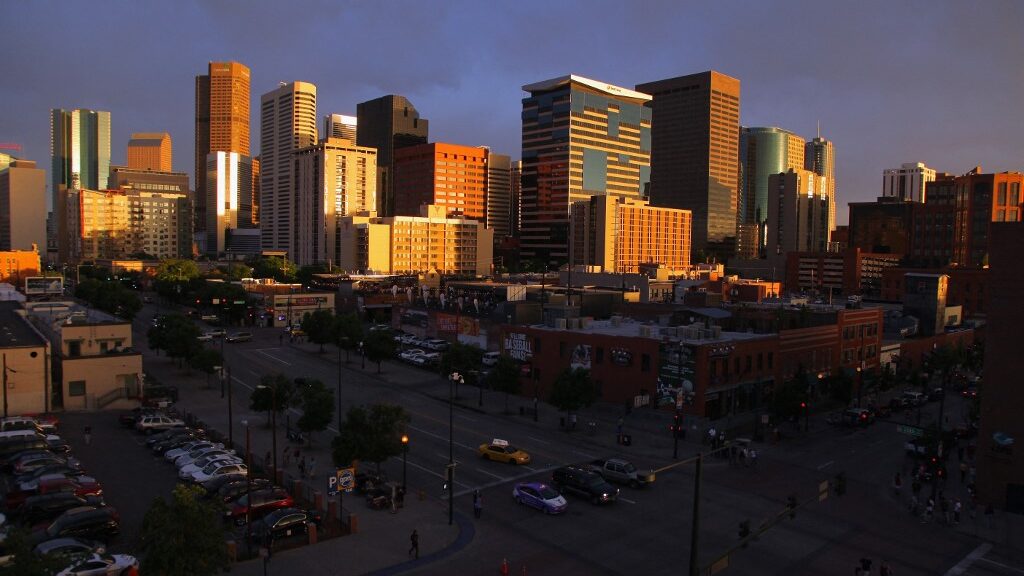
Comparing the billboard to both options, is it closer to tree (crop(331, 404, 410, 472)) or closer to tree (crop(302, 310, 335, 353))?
tree (crop(302, 310, 335, 353))

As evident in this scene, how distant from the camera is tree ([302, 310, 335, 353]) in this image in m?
79.8

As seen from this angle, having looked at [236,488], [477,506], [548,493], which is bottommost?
[477,506]

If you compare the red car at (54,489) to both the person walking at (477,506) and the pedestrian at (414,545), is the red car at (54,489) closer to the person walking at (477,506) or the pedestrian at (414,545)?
the pedestrian at (414,545)

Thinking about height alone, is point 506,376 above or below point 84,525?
above

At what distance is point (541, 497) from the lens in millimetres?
33844

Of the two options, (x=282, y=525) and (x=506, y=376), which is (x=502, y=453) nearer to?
(x=282, y=525)

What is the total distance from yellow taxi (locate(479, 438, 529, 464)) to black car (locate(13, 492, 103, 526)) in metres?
20.2

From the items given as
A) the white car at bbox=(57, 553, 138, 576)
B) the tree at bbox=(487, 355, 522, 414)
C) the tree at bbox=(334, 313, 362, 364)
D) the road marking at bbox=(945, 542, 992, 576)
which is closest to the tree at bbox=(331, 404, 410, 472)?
the white car at bbox=(57, 553, 138, 576)

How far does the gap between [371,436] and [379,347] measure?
35805mm

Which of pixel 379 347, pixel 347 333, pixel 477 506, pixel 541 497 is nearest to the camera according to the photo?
pixel 477 506

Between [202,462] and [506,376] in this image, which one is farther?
[506,376]

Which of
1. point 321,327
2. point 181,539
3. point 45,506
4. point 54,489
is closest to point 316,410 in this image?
point 54,489

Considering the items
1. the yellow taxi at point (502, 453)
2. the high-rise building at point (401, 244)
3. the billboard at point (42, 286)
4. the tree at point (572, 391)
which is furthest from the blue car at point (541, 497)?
the high-rise building at point (401, 244)

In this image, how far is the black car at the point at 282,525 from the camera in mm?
29109
